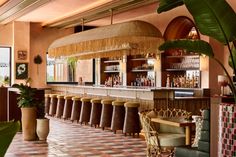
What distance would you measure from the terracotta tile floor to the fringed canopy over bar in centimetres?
198

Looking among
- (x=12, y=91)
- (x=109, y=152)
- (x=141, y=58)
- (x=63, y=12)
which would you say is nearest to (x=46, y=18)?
(x=63, y=12)

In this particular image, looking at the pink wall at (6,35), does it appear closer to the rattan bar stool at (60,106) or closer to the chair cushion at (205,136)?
the rattan bar stool at (60,106)

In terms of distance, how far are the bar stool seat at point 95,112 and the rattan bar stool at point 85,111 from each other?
1.44 ft

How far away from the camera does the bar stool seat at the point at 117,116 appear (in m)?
9.45

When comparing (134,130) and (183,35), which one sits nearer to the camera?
(134,130)

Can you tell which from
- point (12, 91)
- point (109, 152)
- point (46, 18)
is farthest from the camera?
point (46, 18)

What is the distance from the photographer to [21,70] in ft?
48.2

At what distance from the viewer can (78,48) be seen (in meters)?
9.41

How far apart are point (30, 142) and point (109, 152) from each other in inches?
78.5

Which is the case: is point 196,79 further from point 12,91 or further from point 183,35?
point 12,91

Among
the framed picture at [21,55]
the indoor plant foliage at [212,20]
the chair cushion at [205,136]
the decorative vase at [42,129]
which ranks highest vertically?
the framed picture at [21,55]

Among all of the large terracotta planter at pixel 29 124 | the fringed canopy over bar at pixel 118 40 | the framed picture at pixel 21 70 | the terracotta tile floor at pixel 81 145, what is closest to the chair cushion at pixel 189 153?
the terracotta tile floor at pixel 81 145

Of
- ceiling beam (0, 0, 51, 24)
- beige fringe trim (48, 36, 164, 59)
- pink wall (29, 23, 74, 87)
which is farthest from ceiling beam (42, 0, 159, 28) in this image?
ceiling beam (0, 0, 51, 24)

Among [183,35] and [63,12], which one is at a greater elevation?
[63,12]
